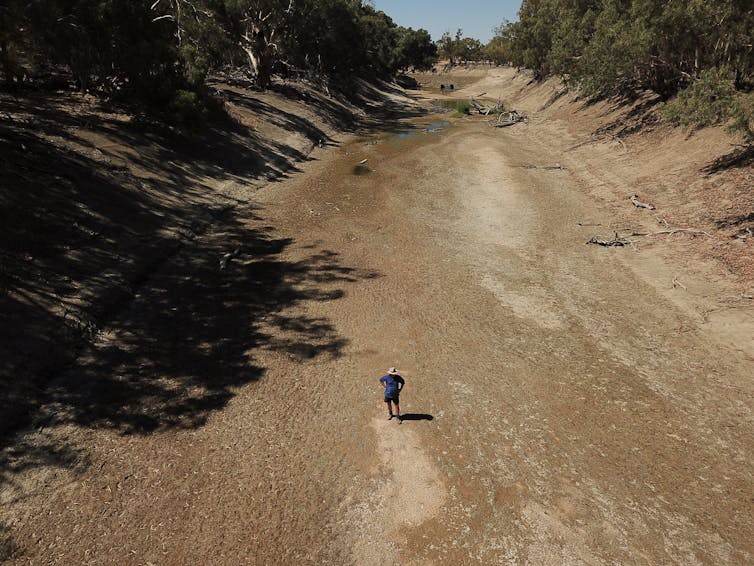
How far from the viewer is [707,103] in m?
18.4

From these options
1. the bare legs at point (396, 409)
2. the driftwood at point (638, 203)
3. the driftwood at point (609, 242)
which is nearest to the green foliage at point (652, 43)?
the driftwood at point (638, 203)

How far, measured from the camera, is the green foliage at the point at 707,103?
17.9 metres

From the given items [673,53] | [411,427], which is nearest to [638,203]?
[673,53]

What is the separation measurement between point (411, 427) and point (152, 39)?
1090 inches

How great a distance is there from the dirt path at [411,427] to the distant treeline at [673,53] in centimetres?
817

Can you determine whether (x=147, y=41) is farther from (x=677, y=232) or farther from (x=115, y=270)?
(x=677, y=232)

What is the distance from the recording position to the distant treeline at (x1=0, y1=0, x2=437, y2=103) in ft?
67.4

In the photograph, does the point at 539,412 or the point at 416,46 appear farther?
the point at 416,46

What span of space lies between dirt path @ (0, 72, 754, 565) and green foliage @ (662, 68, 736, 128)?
6822 millimetres

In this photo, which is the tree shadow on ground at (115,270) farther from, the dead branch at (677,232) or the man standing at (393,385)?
the dead branch at (677,232)

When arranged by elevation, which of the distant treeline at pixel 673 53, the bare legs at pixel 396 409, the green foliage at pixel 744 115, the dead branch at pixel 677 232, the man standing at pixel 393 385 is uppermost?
the distant treeline at pixel 673 53

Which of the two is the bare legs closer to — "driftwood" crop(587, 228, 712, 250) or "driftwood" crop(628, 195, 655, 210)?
"driftwood" crop(587, 228, 712, 250)

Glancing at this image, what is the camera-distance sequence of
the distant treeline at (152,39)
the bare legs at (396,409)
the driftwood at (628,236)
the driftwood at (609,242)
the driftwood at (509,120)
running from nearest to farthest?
the bare legs at (396,409) < the driftwood at (628,236) < the driftwood at (609,242) < the distant treeline at (152,39) < the driftwood at (509,120)

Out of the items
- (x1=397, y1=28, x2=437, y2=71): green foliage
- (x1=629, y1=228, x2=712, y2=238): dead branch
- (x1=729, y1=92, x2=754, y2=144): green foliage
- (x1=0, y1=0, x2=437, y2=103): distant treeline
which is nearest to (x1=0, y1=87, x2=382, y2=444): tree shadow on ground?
(x1=0, y1=0, x2=437, y2=103): distant treeline
